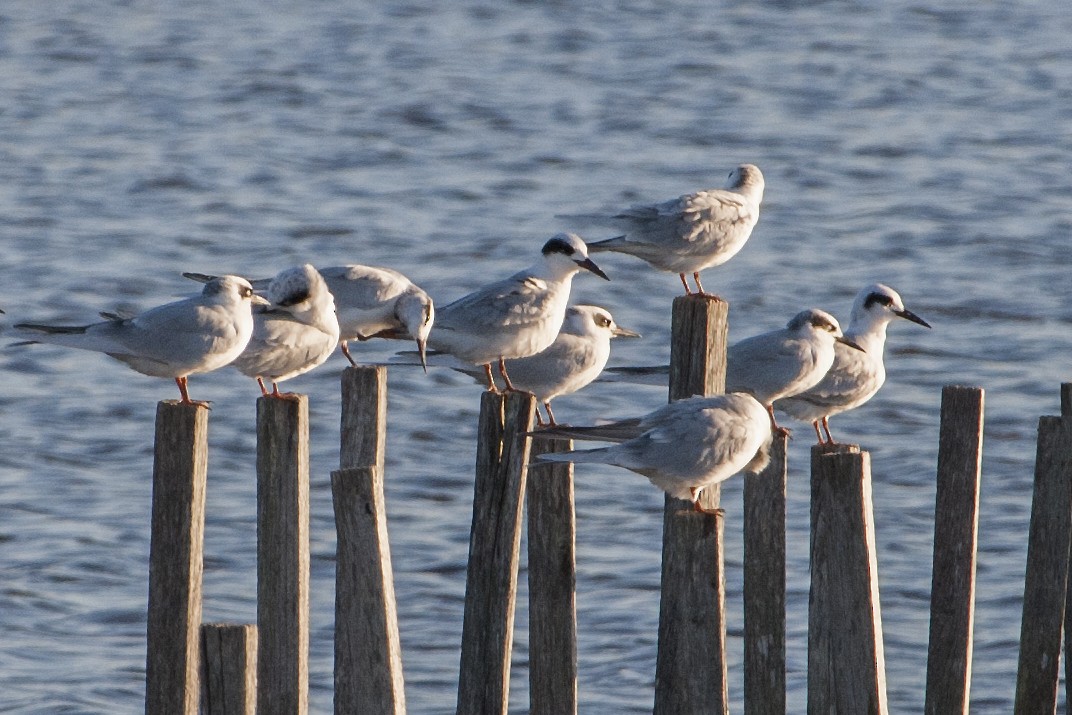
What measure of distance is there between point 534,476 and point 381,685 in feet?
3.38

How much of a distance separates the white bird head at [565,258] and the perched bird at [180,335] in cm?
173

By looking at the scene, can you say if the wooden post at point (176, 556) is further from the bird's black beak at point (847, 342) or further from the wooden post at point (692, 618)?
the bird's black beak at point (847, 342)

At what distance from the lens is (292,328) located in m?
8.38

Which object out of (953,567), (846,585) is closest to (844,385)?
(953,567)

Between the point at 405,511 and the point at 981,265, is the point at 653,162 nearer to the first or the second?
the point at 981,265

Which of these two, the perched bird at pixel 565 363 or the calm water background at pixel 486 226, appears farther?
the calm water background at pixel 486 226

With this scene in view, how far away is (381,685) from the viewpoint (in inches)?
274

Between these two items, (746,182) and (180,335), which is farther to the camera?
(746,182)

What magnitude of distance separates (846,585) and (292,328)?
2727 mm

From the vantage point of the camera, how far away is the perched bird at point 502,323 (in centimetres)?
832

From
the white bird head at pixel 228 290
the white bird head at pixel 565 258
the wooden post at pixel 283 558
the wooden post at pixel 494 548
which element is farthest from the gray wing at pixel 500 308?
the wooden post at pixel 283 558

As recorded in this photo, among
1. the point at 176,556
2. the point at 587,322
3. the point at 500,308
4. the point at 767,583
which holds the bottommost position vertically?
the point at 767,583

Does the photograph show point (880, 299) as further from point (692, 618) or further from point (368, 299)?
point (692, 618)

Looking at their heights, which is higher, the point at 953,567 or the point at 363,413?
the point at 363,413
